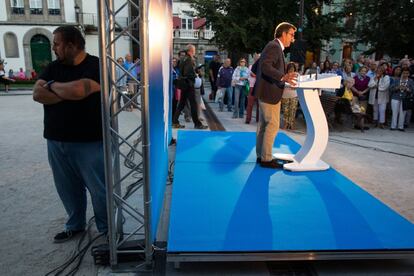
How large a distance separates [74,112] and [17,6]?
32359 mm

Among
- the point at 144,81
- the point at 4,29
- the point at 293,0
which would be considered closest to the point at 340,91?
the point at 293,0

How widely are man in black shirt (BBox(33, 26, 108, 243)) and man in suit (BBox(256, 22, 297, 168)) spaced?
7.96ft

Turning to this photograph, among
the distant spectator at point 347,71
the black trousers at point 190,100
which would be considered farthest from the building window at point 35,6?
the distant spectator at point 347,71

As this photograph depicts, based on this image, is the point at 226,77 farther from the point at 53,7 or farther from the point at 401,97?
the point at 53,7

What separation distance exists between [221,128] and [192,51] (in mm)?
1983

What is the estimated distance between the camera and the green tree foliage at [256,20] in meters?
13.8

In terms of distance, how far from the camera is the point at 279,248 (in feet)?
9.12

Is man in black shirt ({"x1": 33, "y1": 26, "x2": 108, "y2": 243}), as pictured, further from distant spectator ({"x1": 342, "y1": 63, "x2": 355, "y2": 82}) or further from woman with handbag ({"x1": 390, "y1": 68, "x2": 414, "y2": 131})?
woman with handbag ({"x1": 390, "y1": 68, "x2": 414, "y2": 131})

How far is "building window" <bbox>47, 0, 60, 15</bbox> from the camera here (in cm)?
3014

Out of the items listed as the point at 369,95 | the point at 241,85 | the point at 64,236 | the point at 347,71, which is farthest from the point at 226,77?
the point at 64,236

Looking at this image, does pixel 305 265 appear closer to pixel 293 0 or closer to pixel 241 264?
pixel 241 264

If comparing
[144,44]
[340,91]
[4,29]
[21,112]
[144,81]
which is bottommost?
[21,112]

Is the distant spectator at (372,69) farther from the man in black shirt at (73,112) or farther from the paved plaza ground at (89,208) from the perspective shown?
the man in black shirt at (73,112)

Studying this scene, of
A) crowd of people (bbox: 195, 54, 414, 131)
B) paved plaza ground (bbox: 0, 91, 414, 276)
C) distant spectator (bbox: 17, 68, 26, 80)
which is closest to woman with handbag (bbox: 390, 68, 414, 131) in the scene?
crowd of people (bbox: 195, 54, 414, 131)
